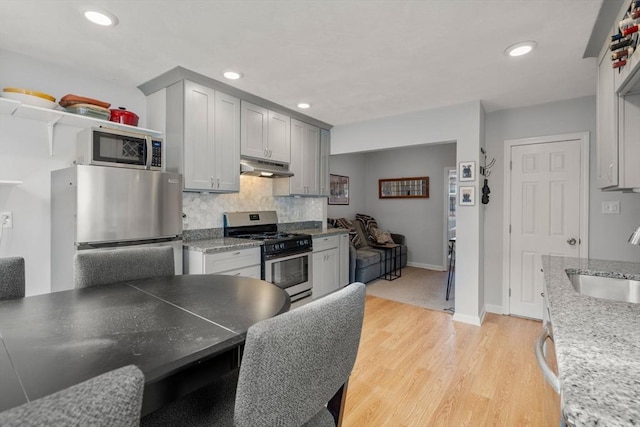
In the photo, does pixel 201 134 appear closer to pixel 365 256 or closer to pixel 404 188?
pixel 365 256

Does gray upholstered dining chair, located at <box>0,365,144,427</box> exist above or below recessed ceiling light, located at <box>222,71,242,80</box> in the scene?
below

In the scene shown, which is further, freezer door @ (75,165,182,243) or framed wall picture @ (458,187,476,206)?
framed wall picture @ (458,187,476,206)

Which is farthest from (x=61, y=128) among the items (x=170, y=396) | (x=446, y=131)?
(x=446, y=131)

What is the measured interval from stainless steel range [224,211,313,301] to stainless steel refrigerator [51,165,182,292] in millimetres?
893

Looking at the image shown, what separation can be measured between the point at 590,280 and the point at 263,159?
297cm

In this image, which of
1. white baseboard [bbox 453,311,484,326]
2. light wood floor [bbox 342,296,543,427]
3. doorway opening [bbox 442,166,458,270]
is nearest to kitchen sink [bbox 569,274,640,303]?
light wood floor [bbox 342,296,543,427]

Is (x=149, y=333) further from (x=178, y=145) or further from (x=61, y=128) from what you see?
(x=61, y=128)

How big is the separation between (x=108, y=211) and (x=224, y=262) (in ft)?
3.21

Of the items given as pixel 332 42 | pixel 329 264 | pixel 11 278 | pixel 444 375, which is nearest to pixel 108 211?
pixel 11 278

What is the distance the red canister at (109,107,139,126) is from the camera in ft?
8.73

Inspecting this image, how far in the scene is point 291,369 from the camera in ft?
2.36

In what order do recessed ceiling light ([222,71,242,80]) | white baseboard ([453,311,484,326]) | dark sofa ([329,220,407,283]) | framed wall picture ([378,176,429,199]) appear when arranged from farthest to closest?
framed wall picture ([378,176,429,199]), dark sofa ([329,220,407,283]), white baseboard ([453,311,484,326]), recessed ceiling light ([222,71,242,80])

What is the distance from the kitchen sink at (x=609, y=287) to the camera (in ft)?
5.47

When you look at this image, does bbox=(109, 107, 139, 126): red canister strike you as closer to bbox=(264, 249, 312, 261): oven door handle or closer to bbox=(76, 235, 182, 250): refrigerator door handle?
bbox=(76, 235, 182, 250): refrigerator door handle
